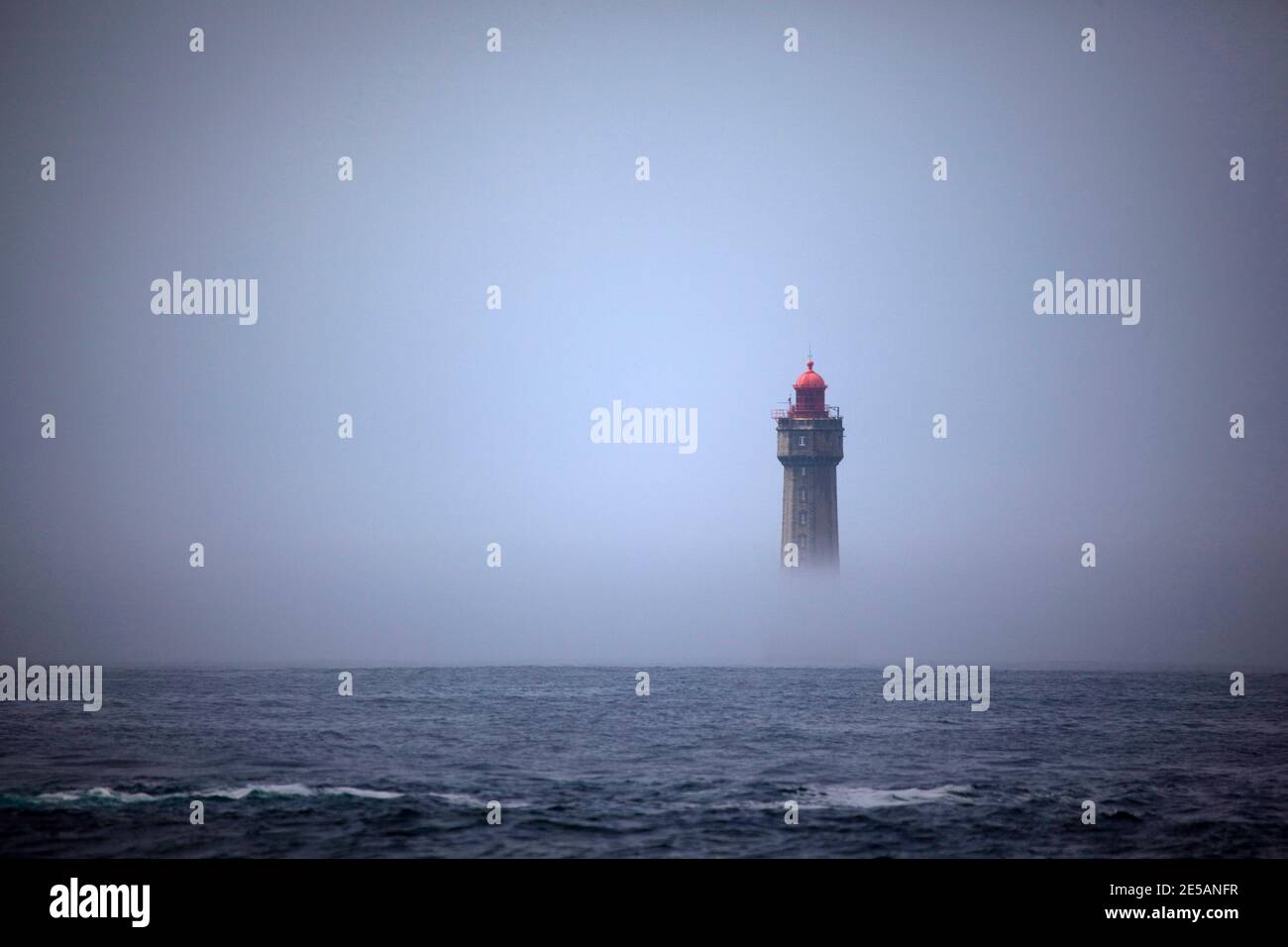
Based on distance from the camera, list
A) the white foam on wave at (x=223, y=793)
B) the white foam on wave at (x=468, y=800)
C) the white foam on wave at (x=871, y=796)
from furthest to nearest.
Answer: the white foam on wave at (x=871, y=796)
the white foam on wave at (x=223, y=793)
the white foam on wave at (x=468, y=800)

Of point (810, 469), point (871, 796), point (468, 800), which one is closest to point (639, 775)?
point (468, 800)

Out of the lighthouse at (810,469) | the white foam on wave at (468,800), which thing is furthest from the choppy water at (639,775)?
the lighthouse at (810,469)

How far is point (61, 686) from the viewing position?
114125mm

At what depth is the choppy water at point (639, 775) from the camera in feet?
125

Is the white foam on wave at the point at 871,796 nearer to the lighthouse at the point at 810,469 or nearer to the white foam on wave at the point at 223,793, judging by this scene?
the white foam on wave at the point at 223,793

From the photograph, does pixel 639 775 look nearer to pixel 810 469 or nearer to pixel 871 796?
pixel 871 796

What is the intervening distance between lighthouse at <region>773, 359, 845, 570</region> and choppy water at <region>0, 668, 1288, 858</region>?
13.9 m

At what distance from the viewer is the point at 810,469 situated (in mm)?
102000

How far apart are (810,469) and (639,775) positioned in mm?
53844

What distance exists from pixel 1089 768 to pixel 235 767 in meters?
34.9

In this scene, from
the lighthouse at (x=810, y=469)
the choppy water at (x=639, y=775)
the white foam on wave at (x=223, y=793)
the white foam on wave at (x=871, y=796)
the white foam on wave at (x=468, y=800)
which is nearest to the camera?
the choppy water at (x=639, y=775)

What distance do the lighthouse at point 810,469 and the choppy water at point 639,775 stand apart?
548 inches
